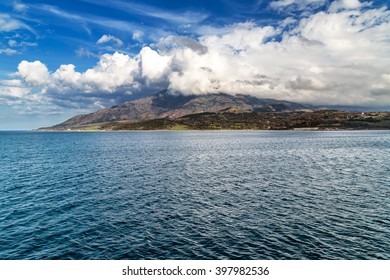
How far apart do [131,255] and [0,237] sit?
20388mm

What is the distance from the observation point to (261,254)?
33438 millimetres

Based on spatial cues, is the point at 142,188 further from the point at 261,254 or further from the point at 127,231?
the point at 261,254

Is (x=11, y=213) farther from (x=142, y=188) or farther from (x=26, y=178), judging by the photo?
(x=26, y=178)

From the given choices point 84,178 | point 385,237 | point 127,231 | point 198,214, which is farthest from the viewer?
point 84,178

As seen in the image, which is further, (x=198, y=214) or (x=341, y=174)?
(x=341, y=174)

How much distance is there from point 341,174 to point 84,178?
76175 mm

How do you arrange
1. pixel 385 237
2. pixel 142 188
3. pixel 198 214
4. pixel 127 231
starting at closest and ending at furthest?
pixel 385 237, pixel 127 231, pixel 198 214, pixel 142 188

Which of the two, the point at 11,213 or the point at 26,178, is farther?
the point at 26,178

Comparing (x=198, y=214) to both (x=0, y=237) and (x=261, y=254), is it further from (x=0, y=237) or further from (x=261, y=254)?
(x=0, y=237)

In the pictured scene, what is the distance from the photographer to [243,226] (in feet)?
138
